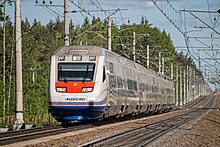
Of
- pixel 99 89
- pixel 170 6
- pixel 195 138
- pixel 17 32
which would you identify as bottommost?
pixel 195 138

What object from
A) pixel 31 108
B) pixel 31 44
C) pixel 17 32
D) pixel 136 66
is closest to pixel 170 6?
pixel 136 66

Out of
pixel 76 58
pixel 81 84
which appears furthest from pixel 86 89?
pixel 76 58

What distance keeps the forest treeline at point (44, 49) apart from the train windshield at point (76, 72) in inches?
389

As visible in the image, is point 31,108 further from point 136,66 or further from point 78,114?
point 78,114

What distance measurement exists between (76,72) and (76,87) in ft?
2.63

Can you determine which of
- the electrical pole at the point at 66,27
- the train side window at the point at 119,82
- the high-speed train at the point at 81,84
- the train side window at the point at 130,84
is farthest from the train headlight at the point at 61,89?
the train side window at the point at 130,84

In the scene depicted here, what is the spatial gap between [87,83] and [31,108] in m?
30.3

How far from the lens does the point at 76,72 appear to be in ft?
93.9

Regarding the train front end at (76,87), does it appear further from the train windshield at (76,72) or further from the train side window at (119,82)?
the train side window at (119,82)

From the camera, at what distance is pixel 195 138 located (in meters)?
24.4

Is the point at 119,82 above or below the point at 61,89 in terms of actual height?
above

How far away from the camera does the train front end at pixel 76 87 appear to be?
92.7 feet

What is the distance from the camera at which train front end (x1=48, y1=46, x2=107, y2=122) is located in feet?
92.7

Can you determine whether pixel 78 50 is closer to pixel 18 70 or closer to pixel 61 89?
pixel 61 89
